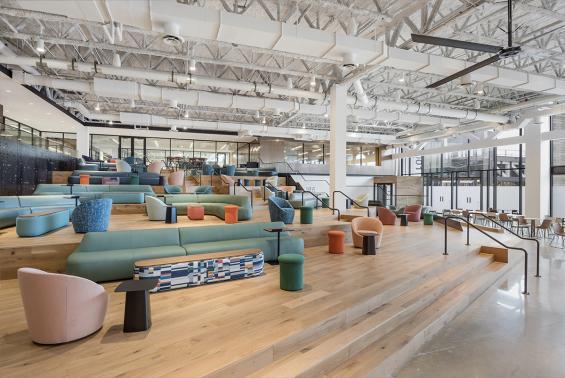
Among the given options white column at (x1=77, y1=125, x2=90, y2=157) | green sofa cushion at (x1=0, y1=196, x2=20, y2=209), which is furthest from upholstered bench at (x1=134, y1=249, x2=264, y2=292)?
white column at (x1=77, y1=125, x2=90, y2=157)

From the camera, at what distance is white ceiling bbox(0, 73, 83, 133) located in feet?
30.0

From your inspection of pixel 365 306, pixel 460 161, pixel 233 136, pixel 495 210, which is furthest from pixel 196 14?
pixel 460 161

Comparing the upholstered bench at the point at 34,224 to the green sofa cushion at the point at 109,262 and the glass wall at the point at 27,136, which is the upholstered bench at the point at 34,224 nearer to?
the green sofa cushion at the point at 109,262

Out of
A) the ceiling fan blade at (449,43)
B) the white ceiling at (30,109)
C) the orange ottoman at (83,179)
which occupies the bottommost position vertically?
the orange ottoman at (83,179)

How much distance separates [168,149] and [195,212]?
46.4ft

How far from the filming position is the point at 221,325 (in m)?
2.96

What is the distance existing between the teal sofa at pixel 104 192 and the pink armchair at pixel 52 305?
631 centimetres

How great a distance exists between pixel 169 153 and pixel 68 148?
22.6 ft

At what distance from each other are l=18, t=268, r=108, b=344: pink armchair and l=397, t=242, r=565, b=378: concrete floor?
3252 mm

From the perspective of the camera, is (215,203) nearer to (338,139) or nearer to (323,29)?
(338,139)

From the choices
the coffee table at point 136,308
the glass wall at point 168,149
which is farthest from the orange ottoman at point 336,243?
the glass wall at point 168,149

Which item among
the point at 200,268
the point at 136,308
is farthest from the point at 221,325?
the point at 200,268

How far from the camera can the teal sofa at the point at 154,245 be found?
13.0ft

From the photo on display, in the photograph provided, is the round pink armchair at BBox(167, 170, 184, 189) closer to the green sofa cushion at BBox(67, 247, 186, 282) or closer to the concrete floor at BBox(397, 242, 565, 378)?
the green sofa cushion at BBox(67, 247, 186, 282)
